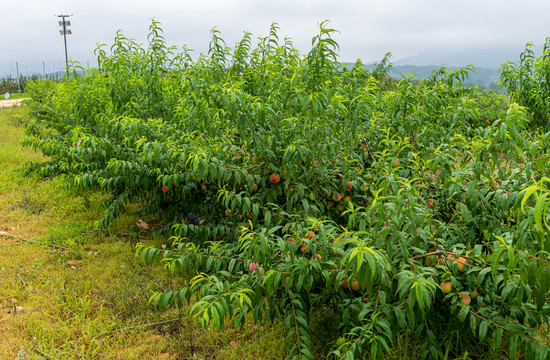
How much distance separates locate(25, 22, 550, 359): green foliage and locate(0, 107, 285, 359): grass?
221 mm

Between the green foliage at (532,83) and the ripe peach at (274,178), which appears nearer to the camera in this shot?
the ripe peach at (274,178)

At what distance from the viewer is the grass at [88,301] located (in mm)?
2791

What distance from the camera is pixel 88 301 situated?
330 cm

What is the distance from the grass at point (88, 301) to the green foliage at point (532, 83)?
425 centimetres

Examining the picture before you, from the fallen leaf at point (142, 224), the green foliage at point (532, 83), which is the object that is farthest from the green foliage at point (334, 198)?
the green foliage at point (532, 83)

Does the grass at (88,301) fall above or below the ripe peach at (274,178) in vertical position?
below

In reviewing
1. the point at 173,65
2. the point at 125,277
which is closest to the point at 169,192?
the point at 125,277

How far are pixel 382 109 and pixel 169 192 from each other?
7.59 ft

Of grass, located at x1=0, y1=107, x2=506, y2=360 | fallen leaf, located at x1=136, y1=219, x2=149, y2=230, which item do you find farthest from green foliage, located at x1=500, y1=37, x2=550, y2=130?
fallen leaf, located at x1=136, y1=219, x2=149, y2=230

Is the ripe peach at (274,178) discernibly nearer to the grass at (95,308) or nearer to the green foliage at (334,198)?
the green foliage at (334,198)

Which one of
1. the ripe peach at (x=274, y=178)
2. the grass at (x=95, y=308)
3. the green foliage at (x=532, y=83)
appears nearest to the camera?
the grass at (x=95, y=308)

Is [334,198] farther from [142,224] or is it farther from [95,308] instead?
[142,224]

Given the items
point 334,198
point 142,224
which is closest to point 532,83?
point 334,198

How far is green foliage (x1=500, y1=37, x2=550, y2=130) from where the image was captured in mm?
4848
